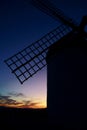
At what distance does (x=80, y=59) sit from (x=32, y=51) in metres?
3.81

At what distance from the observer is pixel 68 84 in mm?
10289

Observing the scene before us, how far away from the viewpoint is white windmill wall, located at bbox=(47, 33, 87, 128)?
9688 millimetres

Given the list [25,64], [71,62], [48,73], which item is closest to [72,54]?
[71,62]

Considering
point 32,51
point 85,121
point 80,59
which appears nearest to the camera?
point 85,121

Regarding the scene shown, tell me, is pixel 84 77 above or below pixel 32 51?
below

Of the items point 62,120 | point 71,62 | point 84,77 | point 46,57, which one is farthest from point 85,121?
point 46,57

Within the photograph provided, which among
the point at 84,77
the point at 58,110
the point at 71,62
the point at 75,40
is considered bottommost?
the point at 58,110

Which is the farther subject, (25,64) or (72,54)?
(25,64)

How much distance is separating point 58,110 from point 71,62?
99.1 inches

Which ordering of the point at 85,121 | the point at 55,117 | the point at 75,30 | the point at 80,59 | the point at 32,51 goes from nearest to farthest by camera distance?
the point at 85,121 < the point at 80,59 < the point at 55,117 < the point at 75,30 < the point at 32,51

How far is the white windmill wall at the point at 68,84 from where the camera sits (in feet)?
31.8

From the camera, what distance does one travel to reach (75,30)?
1181 cm

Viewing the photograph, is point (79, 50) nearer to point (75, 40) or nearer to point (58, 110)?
point (75, 40)

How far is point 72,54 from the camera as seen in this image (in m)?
10.5
